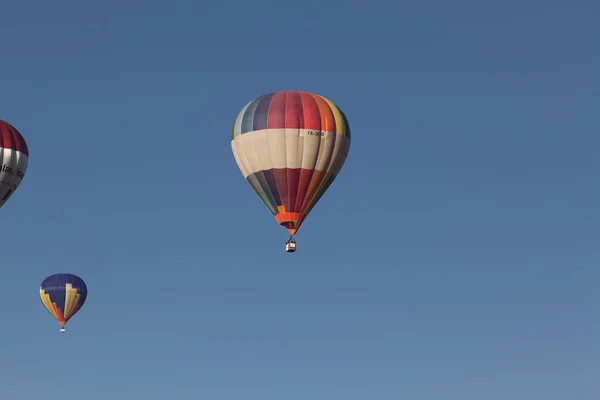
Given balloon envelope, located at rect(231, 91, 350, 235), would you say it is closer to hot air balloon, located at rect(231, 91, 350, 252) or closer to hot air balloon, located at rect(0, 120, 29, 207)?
hot air balloon, located at rect(231, 91, 350, 252)

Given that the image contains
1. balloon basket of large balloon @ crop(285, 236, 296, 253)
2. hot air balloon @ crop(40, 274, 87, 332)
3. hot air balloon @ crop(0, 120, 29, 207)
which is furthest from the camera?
hot air balloon @ crop(40, 274, 87, 332)

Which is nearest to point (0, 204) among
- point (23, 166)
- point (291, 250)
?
point (23, 166)

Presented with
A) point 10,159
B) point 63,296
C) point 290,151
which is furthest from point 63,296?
point 290,151

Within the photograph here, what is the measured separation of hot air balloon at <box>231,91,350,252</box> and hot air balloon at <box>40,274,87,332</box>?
4096 centimetres

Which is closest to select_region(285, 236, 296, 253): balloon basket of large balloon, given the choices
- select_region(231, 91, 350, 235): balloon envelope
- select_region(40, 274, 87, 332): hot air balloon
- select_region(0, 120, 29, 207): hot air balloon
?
select_region(231, 91, 350, 235): balloon envelope

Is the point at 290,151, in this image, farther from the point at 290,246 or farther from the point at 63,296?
the point at 63,296

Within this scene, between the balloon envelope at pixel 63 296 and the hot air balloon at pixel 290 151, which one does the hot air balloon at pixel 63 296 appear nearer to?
the balloon envelope at pixel 63 296

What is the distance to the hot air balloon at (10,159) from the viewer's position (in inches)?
3546

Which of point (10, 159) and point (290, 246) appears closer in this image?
point (290, 246)

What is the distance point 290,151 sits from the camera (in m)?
79.2

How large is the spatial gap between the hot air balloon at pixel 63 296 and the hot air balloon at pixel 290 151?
40958 mm

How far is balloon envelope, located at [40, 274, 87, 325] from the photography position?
116275mm

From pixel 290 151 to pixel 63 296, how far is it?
44.1 meters

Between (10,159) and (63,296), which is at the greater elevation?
(10,159)
